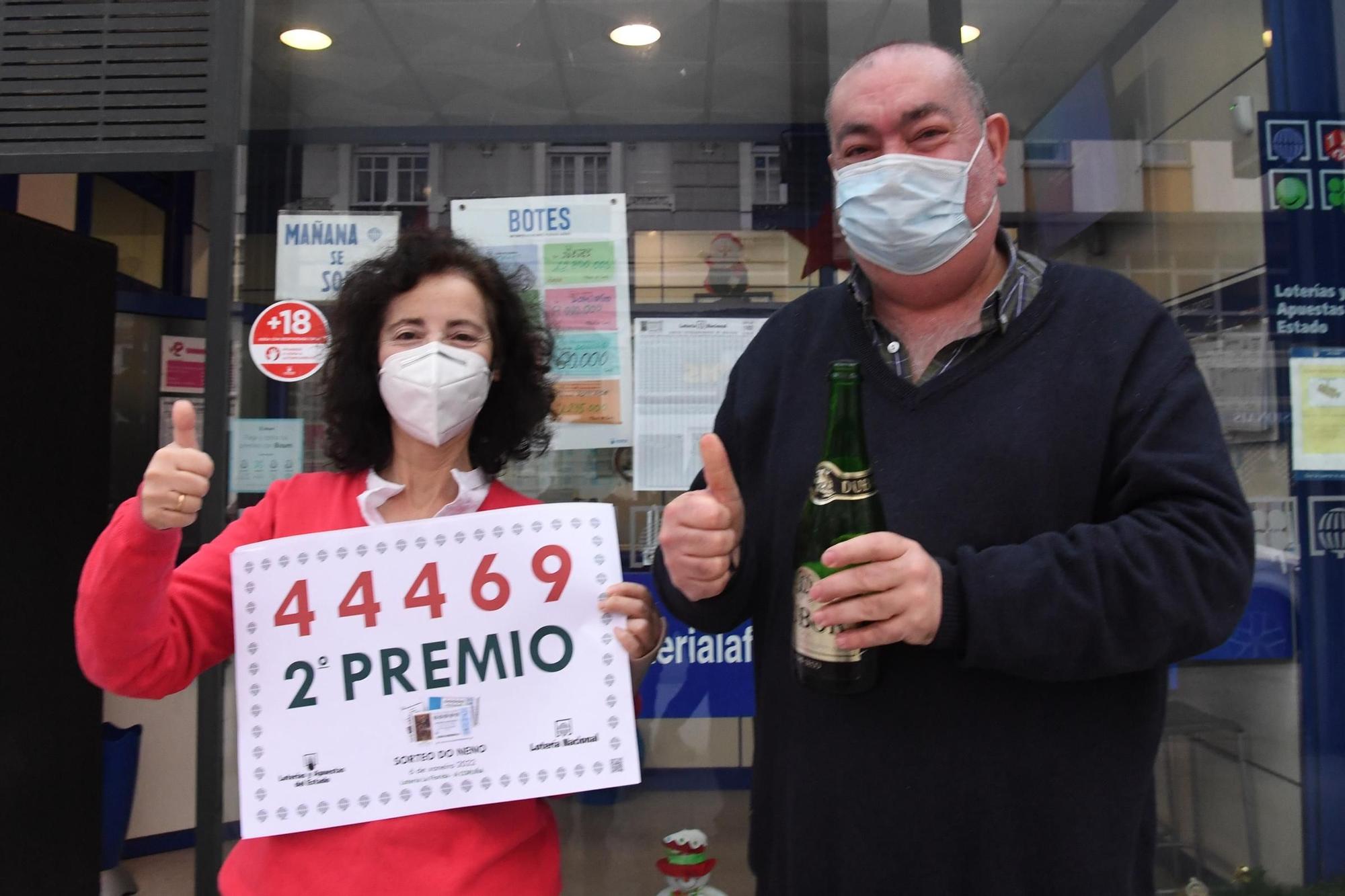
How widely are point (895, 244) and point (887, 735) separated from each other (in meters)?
0.79

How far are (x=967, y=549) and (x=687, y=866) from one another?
2.17 meters

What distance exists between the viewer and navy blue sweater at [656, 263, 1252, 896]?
121 centimetres

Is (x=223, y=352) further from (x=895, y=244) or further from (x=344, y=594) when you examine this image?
(x=895, y=244)

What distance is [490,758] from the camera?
62.7 inches

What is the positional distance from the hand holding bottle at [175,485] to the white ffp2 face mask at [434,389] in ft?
1.21

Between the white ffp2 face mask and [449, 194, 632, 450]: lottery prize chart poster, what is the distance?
1.25 m

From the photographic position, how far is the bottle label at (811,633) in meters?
1.31

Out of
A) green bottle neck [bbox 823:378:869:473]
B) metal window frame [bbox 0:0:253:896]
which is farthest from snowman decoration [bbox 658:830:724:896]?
green bottle neck [bbox 823:378:869:473]

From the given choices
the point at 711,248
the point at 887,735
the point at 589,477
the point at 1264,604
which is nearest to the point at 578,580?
the point at 887,735

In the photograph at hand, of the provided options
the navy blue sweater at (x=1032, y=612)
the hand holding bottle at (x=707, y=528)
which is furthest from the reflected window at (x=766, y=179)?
the hand holding bottle at (x=707, y=528)

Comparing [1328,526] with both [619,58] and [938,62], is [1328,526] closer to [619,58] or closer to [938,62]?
[938,62]

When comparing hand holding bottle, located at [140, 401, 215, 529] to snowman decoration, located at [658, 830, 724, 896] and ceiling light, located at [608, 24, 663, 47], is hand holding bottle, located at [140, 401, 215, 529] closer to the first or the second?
snowman decoration, located at [658, 830, 724, 896]

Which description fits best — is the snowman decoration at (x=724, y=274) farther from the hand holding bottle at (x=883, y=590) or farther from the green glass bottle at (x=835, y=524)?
the hand holding bottle at (x=883, y=590)

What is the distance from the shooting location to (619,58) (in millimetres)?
3215
